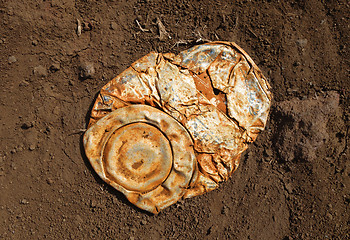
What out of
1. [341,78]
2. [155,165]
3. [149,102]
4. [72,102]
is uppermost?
[341,78]

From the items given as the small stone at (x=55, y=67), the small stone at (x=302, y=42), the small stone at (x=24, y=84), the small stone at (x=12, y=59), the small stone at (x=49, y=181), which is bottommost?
the small stone at (x=49, y=181)

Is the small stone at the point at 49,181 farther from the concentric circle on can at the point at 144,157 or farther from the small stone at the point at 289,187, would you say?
the small stone at the point at 289,187

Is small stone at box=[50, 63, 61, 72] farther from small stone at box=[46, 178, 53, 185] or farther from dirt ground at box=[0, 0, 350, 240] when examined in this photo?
small stone at box=[46, 178, 53, 185]

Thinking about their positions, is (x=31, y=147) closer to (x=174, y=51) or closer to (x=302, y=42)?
(x=174, y=51)

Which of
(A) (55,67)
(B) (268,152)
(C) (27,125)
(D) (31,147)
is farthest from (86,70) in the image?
(B) (268,152)

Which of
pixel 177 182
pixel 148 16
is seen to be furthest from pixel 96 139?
pixel 148 16

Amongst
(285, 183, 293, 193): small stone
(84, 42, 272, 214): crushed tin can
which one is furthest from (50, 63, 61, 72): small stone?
(285, 183, 293, 193): small stone

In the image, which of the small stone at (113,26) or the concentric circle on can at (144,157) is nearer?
the concentric circle on can at (144,157)

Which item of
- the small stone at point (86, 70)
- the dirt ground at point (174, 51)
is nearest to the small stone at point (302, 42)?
the dirt ground at point (174, 51)

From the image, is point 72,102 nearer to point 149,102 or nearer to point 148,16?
point 149,102
